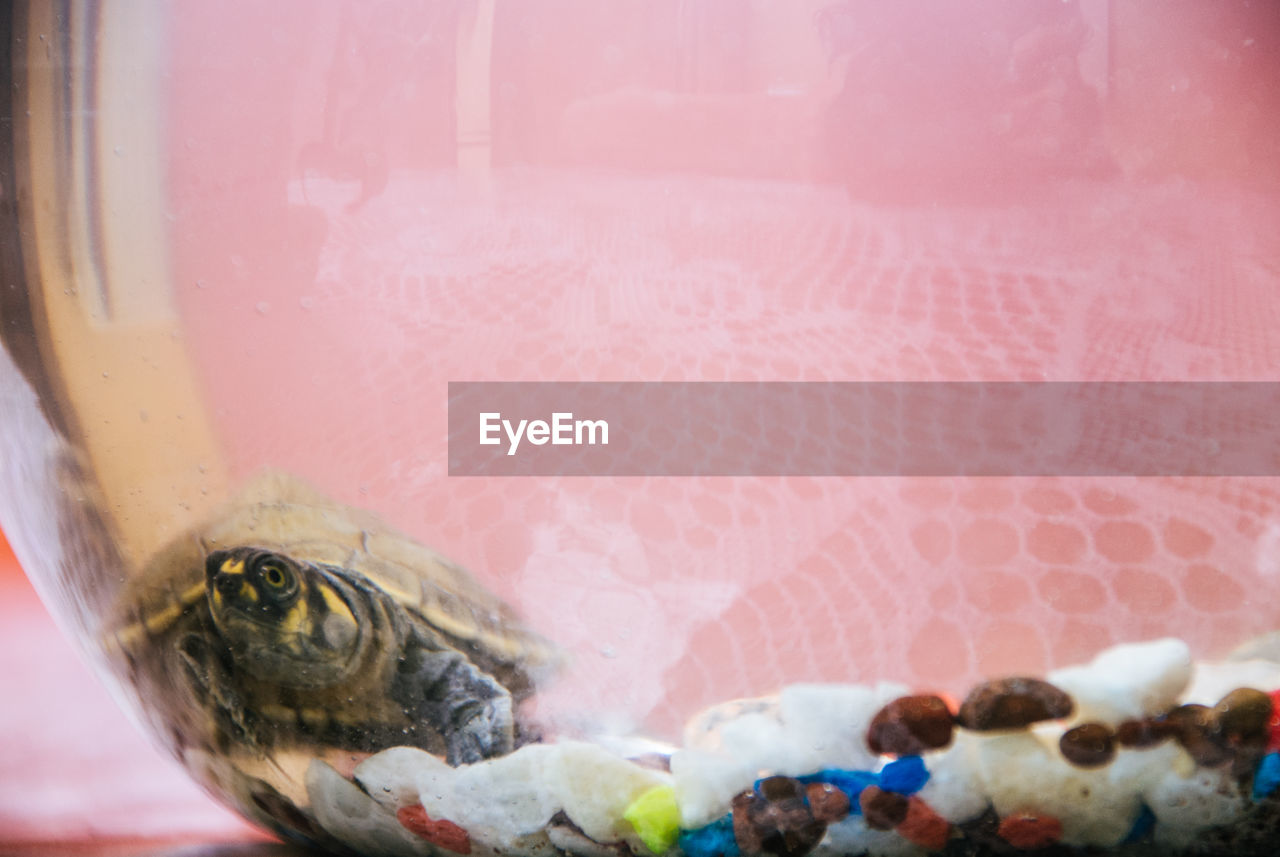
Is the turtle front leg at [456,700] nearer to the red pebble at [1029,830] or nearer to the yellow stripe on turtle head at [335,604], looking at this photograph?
the yellow stripe on turtle head at [335,604]

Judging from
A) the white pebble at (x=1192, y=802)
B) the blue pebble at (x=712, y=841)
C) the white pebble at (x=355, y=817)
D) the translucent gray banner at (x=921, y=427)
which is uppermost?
the translucent gray banner at (x=921, y=427)

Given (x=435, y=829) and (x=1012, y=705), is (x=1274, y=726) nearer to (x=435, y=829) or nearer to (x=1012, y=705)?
(x=1012, y=705)

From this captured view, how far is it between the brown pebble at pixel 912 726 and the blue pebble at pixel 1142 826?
0.18ft

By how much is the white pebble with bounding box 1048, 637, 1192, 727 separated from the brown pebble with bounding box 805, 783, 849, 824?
2.5 inches

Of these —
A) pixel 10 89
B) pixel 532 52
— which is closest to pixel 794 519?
pixel 532 52

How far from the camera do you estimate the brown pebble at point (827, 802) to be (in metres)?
0.28

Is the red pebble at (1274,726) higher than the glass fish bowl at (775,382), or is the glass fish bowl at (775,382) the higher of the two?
the glass fish bowl at (775,382)

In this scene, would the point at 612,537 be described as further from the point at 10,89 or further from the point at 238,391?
the point at 10,89

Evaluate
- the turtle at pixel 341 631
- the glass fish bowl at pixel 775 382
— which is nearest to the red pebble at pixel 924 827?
the glass fish bowl at pixel 775 382

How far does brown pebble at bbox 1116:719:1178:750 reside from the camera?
268 mm

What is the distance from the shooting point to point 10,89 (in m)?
0.33

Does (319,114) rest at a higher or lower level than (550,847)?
higher

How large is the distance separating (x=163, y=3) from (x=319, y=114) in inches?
2.4

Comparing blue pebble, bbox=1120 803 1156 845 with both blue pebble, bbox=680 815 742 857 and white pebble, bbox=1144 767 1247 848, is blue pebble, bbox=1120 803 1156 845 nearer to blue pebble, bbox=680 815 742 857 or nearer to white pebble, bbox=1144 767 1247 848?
white pebble, bbox=1144 767 1247 848
